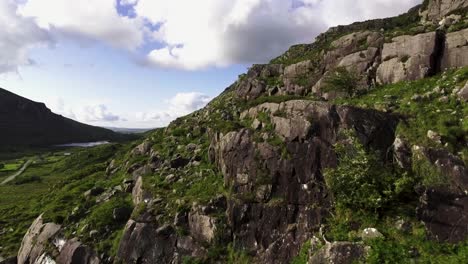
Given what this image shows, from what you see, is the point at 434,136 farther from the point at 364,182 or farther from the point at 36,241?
the point at 36,241

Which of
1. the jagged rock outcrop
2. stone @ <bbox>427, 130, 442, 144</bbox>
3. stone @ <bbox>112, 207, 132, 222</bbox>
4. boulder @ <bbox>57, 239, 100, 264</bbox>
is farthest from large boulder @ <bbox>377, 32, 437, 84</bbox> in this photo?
the jagged rock outcrop

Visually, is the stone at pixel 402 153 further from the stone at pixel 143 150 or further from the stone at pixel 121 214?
the stone at pixel 143 150

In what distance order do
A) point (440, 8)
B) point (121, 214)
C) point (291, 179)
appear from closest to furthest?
point (291, 179), point (121, 214), point (440, 8)

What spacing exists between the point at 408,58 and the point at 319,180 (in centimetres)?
1927

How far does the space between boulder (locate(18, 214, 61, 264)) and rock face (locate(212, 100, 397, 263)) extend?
22.2 metres

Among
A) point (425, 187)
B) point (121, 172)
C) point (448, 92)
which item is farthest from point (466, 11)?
point (121, 172)

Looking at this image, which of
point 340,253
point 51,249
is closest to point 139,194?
point 51,249

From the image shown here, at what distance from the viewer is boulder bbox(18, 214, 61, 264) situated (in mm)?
39875

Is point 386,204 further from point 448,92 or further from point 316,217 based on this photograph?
point 448,92

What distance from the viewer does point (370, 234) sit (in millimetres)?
24266

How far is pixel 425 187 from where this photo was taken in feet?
82.8

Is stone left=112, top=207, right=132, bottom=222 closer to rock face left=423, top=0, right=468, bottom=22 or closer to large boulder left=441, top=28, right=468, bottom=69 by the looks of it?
large boulder left=441, top=28, right=468, bottom=69

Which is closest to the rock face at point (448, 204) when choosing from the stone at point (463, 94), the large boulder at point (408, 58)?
the stone at point (463, 94)

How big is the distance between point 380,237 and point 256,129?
16031 millimetres
